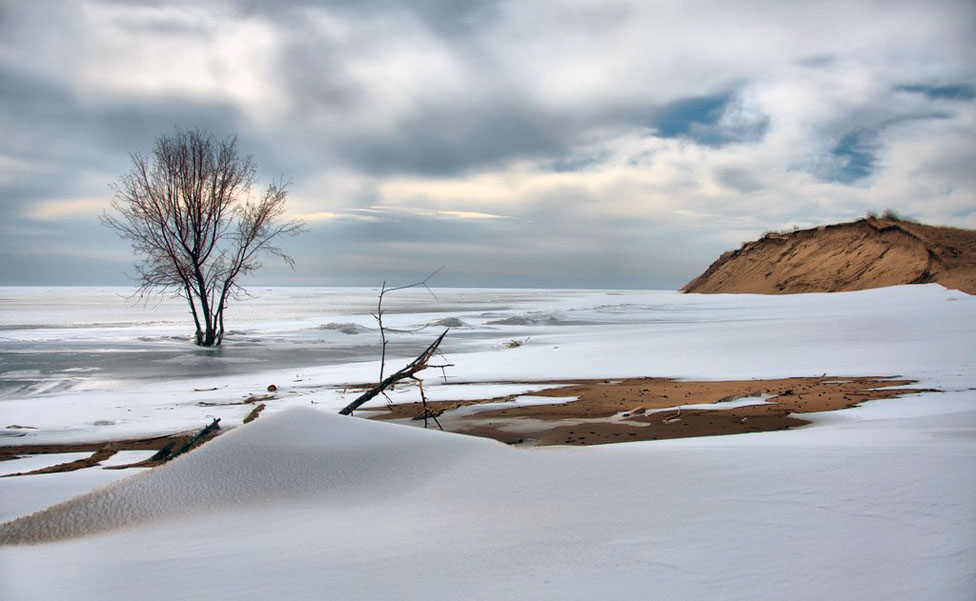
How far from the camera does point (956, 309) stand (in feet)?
40.8

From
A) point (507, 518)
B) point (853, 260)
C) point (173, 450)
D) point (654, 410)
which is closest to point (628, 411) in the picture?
point (654, 410)

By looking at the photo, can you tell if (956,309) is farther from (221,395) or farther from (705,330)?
(221,395)

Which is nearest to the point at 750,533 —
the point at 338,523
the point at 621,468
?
the point at 621,468

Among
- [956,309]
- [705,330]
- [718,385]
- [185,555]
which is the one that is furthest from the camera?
[705,330]

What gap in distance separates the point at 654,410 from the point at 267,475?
401cm

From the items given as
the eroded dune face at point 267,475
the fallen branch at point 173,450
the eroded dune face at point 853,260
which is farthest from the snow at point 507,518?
→ the eroded dune face at point 853,260

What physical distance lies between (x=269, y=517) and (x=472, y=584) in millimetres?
1113

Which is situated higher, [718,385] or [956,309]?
[956,309]

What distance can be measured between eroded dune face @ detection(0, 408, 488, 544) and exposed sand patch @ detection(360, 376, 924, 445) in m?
1.70

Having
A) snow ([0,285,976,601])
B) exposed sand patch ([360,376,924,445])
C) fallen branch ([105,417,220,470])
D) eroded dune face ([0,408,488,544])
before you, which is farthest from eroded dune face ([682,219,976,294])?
fallen branch ([105,417,220,470])

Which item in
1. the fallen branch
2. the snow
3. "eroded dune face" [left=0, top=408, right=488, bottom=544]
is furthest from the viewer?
the fallen branch

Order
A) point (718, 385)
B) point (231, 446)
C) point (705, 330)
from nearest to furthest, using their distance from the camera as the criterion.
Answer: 1. point (231, 446)
2. point (718, 385)
3. point (705, 330)

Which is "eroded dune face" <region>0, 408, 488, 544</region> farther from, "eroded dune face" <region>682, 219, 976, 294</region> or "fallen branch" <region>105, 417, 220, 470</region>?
"eroded dune face" <region>682, 219, 976, 294</region>

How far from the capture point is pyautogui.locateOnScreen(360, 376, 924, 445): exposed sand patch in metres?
4.82
